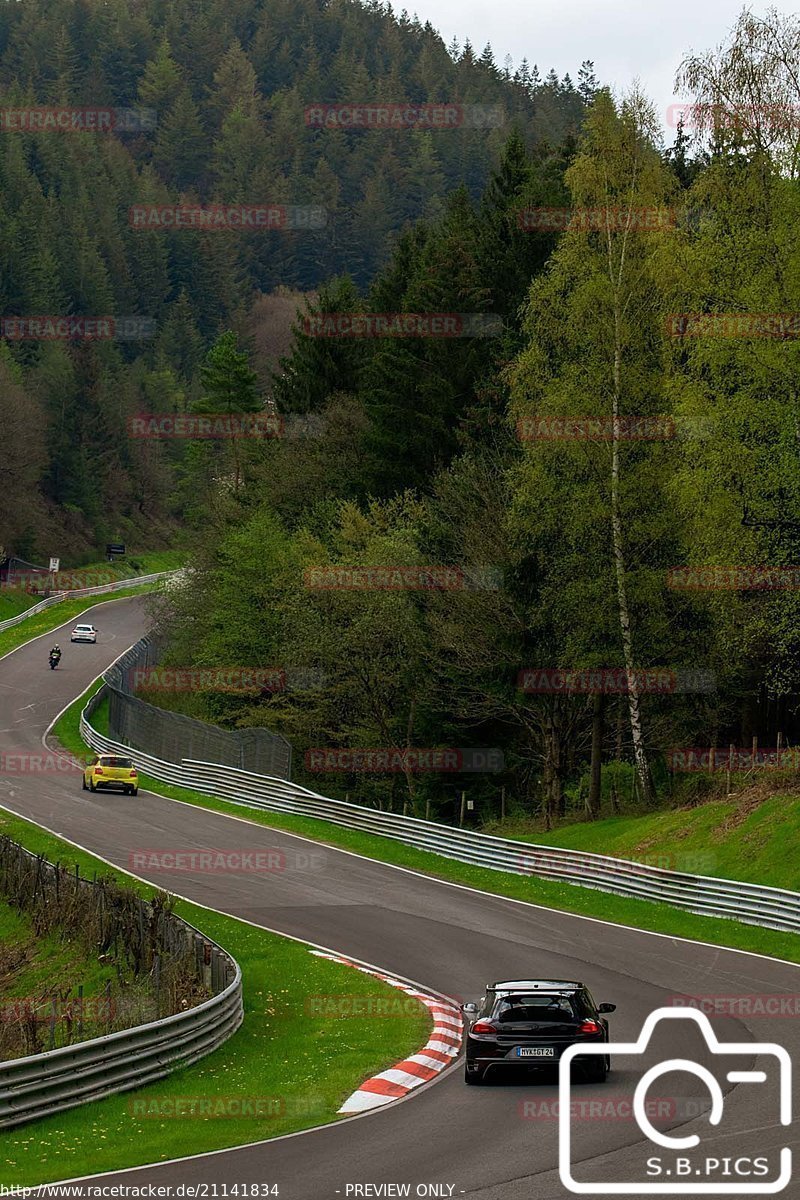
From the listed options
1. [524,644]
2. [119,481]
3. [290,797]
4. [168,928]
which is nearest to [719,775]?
[524,644]

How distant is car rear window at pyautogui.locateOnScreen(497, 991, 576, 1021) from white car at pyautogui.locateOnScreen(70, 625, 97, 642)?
79125 mm

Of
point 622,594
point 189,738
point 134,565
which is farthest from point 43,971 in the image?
point 134,565

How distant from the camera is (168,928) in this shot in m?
24.4

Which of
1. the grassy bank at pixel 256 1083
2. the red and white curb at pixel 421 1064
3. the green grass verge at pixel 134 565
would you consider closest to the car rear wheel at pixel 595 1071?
the red and white curb at pixel 421 1064

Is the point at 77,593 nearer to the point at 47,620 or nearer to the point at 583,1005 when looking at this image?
the point at 47,620

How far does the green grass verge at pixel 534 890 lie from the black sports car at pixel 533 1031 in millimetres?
11590

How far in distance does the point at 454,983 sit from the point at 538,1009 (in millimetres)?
8178

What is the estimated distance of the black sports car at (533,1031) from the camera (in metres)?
16.6

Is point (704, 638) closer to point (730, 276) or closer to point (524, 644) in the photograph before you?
point (524, 644)

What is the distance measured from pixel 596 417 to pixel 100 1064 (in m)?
25.9

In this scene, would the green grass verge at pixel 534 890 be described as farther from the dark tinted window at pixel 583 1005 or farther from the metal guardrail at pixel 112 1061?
the metal guardrail at pixel 112 1061

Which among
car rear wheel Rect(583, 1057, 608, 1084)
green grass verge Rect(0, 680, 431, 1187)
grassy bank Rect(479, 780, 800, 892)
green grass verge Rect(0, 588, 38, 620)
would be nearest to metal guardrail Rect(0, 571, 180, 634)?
green grass verge Rect(0, 588, 38, 620)

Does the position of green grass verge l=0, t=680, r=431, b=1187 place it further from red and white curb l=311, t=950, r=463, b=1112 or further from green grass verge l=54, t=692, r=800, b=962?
green grass verge l=54, t=692, r=800, b=962

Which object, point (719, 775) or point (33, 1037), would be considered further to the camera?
point (719, 775)
